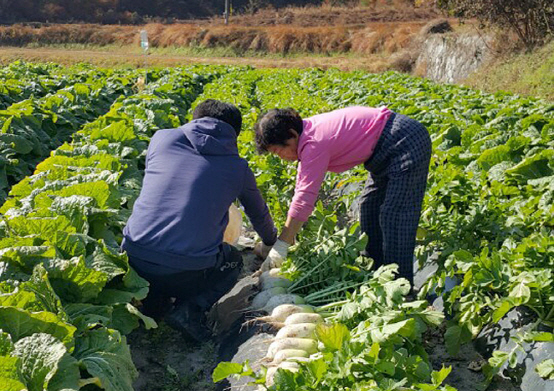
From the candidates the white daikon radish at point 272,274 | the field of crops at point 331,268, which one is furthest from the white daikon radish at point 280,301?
the white daikon radish at point 272,274

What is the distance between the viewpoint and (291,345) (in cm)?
319

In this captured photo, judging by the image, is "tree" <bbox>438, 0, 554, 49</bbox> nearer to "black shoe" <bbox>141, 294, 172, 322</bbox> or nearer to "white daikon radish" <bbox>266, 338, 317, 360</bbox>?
"black shoe" <bbox>141, 294, 172, 322</bbox>

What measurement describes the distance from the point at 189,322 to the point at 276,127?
1.42 m

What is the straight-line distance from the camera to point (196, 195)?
149 inches

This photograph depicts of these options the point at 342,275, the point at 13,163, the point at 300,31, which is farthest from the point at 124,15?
the point at 342,275

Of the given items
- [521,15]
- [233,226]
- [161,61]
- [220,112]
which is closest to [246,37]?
[161,61]

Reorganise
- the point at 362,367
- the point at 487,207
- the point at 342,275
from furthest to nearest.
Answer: the point at 487,207, the point at 342,275, the point at 362,367

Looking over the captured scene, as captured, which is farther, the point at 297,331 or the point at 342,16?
the point at 342,16

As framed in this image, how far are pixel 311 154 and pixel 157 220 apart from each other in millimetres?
1085

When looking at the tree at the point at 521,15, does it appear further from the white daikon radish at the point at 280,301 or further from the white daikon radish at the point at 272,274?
the white daikon radish at the point at 280,301

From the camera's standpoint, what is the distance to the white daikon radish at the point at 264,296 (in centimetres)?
378

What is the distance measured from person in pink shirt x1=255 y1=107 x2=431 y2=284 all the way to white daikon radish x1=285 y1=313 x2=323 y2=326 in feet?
2.26

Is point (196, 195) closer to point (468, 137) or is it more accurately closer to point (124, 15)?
point (468, 137)

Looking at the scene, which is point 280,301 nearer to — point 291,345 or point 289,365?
point 291,345
